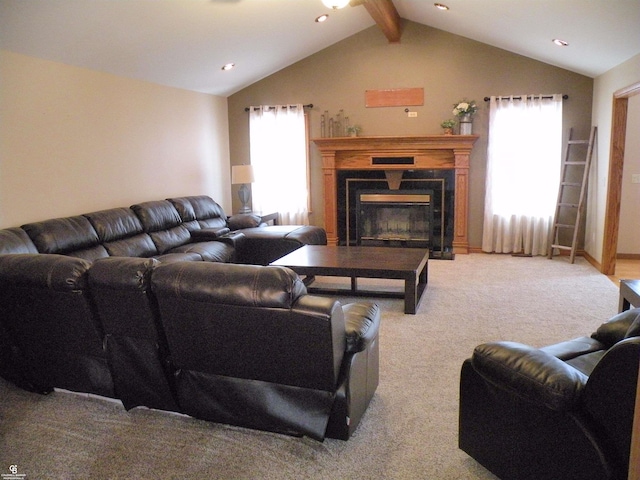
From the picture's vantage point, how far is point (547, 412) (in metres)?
1.84

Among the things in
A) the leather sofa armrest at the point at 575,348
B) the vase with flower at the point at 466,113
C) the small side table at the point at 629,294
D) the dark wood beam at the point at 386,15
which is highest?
the dark wood beam at the point at 386,15

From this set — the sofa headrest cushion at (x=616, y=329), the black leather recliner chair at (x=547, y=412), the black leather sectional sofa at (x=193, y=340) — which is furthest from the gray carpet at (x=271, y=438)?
the sofa headrest cushion at (x=616, y=329)

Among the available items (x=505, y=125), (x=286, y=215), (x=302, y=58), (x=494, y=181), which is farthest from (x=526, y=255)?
(x=302, y=58)

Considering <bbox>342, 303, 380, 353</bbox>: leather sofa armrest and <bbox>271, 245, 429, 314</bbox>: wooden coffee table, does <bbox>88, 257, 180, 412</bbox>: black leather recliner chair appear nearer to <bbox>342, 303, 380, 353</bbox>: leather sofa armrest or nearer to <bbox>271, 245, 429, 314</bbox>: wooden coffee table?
<bbox>342, 303, 380, 353</bbox>: leather sofa armrest

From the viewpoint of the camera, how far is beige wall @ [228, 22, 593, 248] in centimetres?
656

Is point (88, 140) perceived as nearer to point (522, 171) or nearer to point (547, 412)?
point (547, 412)

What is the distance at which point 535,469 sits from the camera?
75.4 inches

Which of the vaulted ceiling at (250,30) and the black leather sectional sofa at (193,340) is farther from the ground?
the vaulted ceiling at (250,30)

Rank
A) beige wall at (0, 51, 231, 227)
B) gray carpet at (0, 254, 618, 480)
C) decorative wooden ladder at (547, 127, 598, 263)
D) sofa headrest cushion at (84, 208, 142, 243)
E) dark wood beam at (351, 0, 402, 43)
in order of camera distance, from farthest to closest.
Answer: decorative wooden ladder at (547, 127, 598, 263)
dark wood beam at (351, 0, 402, 43)
sofa headrest cushion at (84, 208, 142, 243)
beige wall at (0, 51, 231, 227)
gray carpet at (0, 254, 618, 480)

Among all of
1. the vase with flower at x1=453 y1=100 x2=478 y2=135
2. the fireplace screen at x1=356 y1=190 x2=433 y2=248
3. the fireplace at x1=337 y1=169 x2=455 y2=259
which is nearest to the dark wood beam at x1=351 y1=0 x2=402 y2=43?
the vase with flower at x1=453 y1=100 x2=478 y2=135

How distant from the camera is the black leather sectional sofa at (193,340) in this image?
7.21 ft

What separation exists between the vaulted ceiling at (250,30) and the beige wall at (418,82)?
0.59 feet

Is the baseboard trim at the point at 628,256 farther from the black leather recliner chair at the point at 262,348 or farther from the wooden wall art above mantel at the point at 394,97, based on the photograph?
the black leather recliner chair at the point at 262,348

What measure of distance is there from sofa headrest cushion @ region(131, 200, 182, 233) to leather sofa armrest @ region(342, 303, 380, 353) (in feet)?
10.8
